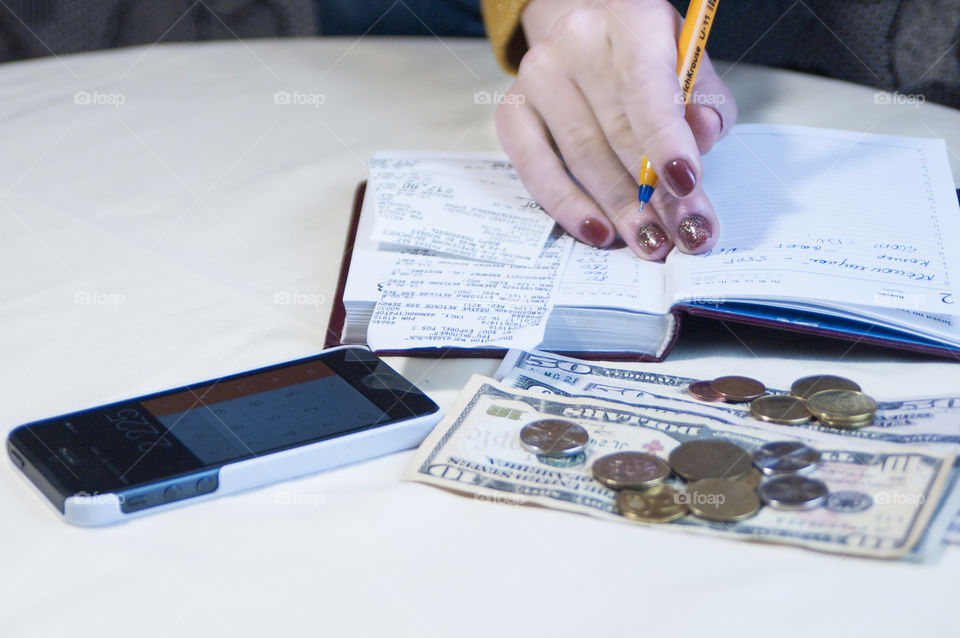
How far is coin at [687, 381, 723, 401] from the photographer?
64 cm

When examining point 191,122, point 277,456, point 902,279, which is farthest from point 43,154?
point 902,279

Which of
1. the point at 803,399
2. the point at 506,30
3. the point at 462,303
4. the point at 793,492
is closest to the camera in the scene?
the point at 793,492

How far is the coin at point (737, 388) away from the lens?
63cm

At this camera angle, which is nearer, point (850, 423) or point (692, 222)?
point (850, 423)

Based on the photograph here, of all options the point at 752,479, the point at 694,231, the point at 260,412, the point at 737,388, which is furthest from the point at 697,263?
the point at 260,412

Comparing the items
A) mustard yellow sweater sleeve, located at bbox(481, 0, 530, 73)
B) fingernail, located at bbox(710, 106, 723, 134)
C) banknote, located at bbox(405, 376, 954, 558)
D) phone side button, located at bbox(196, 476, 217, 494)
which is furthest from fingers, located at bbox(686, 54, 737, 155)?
phone side button, located at bbox(196, 476, 217, 494)

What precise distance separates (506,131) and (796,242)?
328 millimetres

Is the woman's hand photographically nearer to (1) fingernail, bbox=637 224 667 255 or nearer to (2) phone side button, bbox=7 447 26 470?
(1) fingernail, bbox=637 224 667 255

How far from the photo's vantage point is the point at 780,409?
2.00ft

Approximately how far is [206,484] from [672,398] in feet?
1.02

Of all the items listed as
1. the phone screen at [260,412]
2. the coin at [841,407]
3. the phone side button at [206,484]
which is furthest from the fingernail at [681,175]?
the phone side button at [206,484]

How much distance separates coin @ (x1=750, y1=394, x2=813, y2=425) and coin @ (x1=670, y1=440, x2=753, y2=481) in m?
0.06

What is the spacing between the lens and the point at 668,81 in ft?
2.70

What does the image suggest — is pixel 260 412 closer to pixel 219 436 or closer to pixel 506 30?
pixel 219 436
